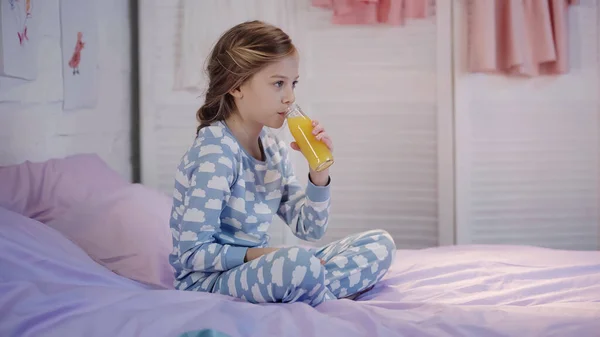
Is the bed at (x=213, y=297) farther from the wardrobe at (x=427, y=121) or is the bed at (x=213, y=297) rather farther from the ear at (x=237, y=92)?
the wardrobe at (x=427, y=121)

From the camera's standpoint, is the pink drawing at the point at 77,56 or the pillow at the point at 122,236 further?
the pink drawing at the point at 77,56

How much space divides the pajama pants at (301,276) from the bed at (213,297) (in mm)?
34

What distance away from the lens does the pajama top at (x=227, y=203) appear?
142 cm

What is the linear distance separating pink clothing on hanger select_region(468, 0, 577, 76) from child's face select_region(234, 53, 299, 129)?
1.38 meters

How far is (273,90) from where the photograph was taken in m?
1.57

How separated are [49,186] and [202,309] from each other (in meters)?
0.76

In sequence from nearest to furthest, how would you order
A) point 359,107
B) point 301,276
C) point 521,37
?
1. point 301,276
2. point 521,37
3. point 359,107

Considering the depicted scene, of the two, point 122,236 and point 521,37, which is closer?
point 122,236

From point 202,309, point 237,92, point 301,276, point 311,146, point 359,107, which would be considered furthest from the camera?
point 359,107

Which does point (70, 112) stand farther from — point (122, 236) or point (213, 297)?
point (213, 297)

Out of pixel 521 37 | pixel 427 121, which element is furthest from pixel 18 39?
pixel 521 37

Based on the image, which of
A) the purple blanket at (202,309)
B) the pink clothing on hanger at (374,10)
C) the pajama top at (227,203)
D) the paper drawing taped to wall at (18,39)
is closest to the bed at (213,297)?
the purple blanket at (202,309)

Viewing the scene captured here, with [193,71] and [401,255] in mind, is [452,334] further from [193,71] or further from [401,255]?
[193,71]

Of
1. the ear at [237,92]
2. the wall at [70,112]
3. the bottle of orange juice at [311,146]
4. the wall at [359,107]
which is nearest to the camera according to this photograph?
the bottle of orange juice at [311,146]
